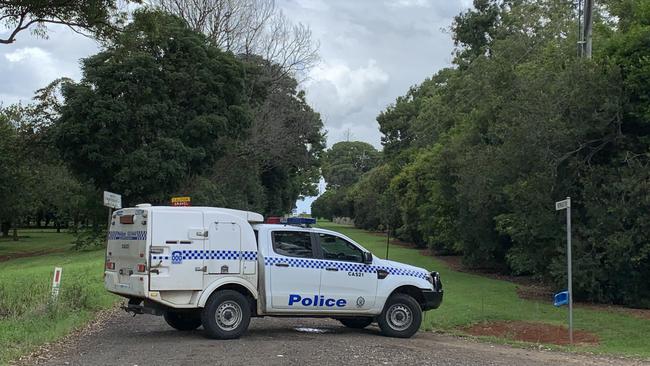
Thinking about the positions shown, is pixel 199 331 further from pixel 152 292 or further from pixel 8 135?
pixel 8 135

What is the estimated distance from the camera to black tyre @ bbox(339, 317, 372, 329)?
1332 cm

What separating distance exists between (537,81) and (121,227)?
15064 millimetres

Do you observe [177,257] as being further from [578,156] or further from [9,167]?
[9,167]

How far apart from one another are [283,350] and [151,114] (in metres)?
26.2

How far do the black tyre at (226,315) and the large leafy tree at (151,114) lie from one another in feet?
78.0

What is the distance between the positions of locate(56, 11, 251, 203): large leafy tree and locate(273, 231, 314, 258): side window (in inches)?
911

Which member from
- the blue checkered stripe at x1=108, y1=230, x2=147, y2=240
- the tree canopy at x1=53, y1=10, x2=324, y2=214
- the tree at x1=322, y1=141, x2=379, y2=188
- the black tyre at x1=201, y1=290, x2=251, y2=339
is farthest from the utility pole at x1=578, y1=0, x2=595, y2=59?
the tree at x1=322, y1=141, x2=379, y2=188

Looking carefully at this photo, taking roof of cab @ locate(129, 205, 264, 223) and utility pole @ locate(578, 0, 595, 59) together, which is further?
utility pole @ locate(578, 0, 595, 59)

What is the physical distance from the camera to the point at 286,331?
41.6 ft

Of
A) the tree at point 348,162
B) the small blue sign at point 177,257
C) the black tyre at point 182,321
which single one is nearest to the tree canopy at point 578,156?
the black tyre at point 182,321

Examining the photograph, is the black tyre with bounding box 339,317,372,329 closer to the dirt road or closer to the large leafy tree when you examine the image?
the dirt road

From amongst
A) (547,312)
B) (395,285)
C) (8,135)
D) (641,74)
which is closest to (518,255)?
(547,312)

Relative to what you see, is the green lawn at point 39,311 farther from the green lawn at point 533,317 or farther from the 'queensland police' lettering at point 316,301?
the green lawn at point 533,317

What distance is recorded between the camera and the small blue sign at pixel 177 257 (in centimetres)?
1075
